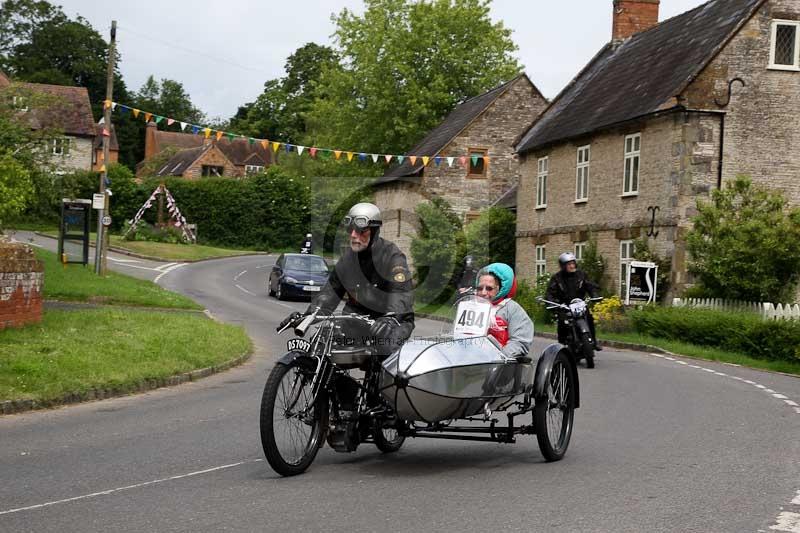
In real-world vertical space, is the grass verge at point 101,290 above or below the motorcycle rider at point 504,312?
below

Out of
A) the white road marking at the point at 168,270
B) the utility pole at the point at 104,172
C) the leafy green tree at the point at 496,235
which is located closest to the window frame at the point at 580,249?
the leafy green tree at the point at 496,235

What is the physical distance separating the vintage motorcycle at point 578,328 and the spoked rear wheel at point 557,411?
30.1 feet

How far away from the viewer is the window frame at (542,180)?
39.8 metres

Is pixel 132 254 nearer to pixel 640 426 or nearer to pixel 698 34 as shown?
pixel 698 34

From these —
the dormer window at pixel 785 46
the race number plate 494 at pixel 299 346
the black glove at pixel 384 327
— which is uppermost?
the dormer window at pixel 785 46

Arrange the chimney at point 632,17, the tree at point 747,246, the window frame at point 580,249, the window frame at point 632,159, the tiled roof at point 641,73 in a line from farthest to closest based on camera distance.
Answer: the chimney at point 632,17 → the window frame at point 580,249 → the window frame at point 632,159 → the tiled roof at point 641,73 → the tree at point 747,246

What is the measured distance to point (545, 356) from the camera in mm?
8922

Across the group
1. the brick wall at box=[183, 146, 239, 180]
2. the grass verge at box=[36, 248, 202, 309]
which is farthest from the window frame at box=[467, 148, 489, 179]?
the brick wall at box=[183, 146, 239, 180]

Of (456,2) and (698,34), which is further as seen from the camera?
(456,2)

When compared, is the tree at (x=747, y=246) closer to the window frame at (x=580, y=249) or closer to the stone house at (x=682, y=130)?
the stone house at (x=682, y=130)

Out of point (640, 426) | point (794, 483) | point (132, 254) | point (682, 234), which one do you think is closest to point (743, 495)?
point (794, 483)

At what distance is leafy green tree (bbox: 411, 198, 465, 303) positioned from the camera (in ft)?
136

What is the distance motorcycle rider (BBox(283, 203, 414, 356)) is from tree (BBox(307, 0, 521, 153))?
55804 millimetres

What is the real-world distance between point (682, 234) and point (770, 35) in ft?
21.3
